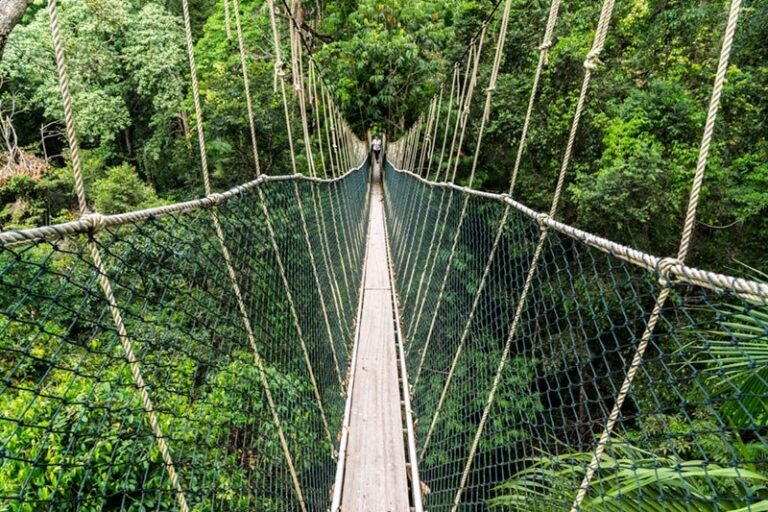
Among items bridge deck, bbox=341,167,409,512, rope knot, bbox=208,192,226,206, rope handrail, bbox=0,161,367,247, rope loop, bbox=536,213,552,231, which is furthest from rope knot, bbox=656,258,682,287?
bridge deck, bbox=341,167,409,512

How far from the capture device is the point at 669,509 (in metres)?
0.77

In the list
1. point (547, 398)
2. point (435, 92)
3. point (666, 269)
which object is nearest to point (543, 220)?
point (666, 269)

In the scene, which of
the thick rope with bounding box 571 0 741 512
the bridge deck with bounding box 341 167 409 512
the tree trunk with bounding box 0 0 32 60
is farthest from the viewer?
the bridge deck with bounding box 341 167 409 512

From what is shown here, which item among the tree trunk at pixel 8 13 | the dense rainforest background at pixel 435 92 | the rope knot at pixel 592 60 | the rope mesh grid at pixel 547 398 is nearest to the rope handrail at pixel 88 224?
the rope mesh grid at pixel 547 398

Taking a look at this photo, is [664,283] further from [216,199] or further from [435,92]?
[435,92]

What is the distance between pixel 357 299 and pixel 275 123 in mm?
5049

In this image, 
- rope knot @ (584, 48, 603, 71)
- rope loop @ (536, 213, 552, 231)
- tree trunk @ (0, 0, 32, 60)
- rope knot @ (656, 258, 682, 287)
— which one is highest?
tree trunk @ (0, 0, 32, 60)

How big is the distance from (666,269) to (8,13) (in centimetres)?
167

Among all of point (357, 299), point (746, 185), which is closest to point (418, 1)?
point (746, 185)

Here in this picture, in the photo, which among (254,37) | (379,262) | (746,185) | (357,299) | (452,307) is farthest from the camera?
(254,37)

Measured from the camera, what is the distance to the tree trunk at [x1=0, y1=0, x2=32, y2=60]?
1.20 m

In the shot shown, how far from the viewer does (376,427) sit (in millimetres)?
1717

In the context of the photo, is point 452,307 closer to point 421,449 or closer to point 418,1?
point 421,449

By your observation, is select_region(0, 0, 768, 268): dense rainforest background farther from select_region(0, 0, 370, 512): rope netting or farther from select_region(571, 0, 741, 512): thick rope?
select_region(571, 0, 741, 512): thick rope
